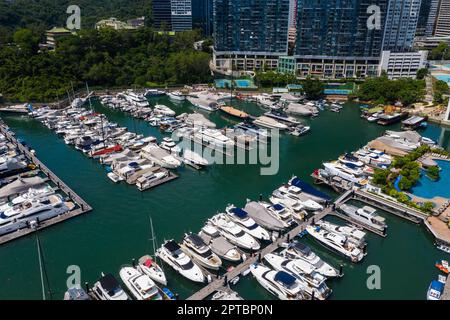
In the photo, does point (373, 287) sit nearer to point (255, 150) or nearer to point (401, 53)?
point (255, 150)

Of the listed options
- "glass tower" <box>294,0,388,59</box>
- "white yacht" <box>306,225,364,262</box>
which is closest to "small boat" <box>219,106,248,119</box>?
"white yacht" <box>306,225,364,262</box>

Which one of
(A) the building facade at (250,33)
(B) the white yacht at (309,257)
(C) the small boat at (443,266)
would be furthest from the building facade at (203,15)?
(C) the small boat at (443,266)

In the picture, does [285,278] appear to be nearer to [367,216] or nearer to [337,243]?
[337,243]

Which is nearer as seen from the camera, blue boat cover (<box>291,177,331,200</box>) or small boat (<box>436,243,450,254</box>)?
small boat (<box>436,243,450,254</box>)

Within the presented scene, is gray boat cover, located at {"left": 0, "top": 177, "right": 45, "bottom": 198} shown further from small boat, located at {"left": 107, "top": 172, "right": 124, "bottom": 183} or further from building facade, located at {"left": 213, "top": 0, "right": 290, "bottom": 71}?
building facade, located at {"left": 213, "top": 0, "right": 290, "bottom": 71}

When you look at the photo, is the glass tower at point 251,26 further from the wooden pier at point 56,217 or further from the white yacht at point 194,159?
the wooden pier at point 56,217

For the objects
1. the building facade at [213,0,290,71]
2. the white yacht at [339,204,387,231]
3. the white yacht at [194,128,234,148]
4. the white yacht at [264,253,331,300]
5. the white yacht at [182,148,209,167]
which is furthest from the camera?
the building facade at [213,0,290,71]
